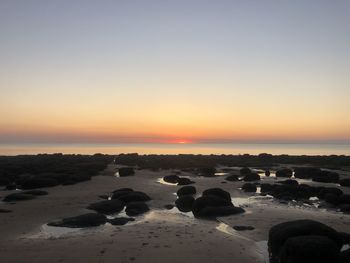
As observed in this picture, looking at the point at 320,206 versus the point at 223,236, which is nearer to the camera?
the point at 223,236

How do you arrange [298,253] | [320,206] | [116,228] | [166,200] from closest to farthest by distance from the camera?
[298,253], [116,228], [320,206], [166,200]

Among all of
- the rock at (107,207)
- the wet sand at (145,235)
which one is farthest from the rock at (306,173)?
the rock at (107,207)

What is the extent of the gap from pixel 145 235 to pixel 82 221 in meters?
3.41

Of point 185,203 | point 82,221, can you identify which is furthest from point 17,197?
point 185,203

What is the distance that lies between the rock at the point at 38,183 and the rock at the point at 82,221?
545 inches

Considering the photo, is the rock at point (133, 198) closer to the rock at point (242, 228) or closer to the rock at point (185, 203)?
the rock at point (185, 203)

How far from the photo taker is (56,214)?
61.9 feet

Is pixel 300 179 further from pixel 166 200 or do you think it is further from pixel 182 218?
pixel 182 218

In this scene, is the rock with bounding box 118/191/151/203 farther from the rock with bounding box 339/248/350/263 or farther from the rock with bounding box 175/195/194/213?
the rock with bounding box 339/248/350/263

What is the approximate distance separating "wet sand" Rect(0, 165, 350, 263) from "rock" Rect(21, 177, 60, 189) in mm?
6364

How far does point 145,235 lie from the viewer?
585 inches

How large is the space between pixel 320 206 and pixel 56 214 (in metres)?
15.0

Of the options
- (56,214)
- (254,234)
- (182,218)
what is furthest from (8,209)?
(254,234)

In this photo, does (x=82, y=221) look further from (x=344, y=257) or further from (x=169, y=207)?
(x=344, y=257)
